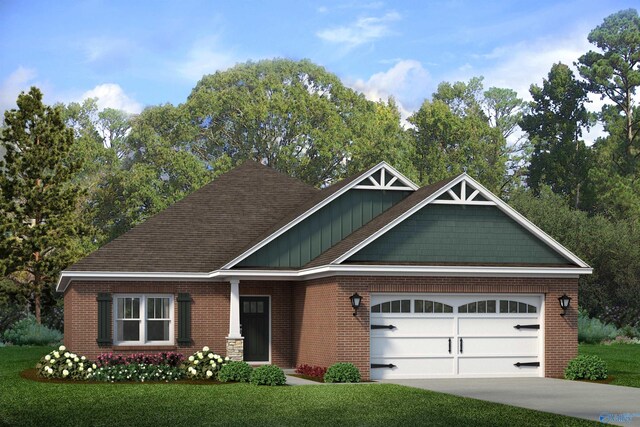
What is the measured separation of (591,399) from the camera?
2039cm

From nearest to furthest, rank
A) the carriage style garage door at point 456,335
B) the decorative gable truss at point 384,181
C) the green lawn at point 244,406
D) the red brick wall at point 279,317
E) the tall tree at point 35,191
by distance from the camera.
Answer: the green lawn at point 244,406 < the carriage style garage door at point 456,335 < the decorative gable truss at point 384,181 < the red brick wall at point 279,317 < the tall tree at point 35,191

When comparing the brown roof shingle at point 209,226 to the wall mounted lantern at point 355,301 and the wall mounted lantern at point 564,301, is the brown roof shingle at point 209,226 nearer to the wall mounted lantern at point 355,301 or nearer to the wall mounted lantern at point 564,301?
the wall mounted lantern at point 355,301

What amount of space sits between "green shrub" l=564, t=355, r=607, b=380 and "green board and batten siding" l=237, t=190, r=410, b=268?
281 inches

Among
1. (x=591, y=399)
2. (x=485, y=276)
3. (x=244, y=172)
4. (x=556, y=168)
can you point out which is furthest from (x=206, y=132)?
(x=591, y=399)

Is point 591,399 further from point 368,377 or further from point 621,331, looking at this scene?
point 621,331

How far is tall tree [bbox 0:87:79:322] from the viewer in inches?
1801

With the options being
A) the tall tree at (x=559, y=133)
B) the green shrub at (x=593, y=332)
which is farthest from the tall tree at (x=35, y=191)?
the tall tree at (x=559, y=133)

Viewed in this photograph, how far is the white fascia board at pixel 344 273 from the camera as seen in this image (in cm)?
2564

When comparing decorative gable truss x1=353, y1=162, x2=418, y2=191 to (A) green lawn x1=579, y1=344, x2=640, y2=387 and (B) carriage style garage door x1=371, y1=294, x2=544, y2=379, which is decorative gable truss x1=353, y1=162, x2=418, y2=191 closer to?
(B) carriage style garage door x1=371, y1=294, x2=544, y2=379

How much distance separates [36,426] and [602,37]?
64.5 metres

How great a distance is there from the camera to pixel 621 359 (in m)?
34.2

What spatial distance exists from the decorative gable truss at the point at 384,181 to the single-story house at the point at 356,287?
1.4 inches

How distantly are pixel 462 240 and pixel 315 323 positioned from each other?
4.67 m

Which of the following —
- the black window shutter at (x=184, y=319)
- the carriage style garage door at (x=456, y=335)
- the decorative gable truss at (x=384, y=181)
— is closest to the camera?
the carriage style garage door at (x=456, y=335)
